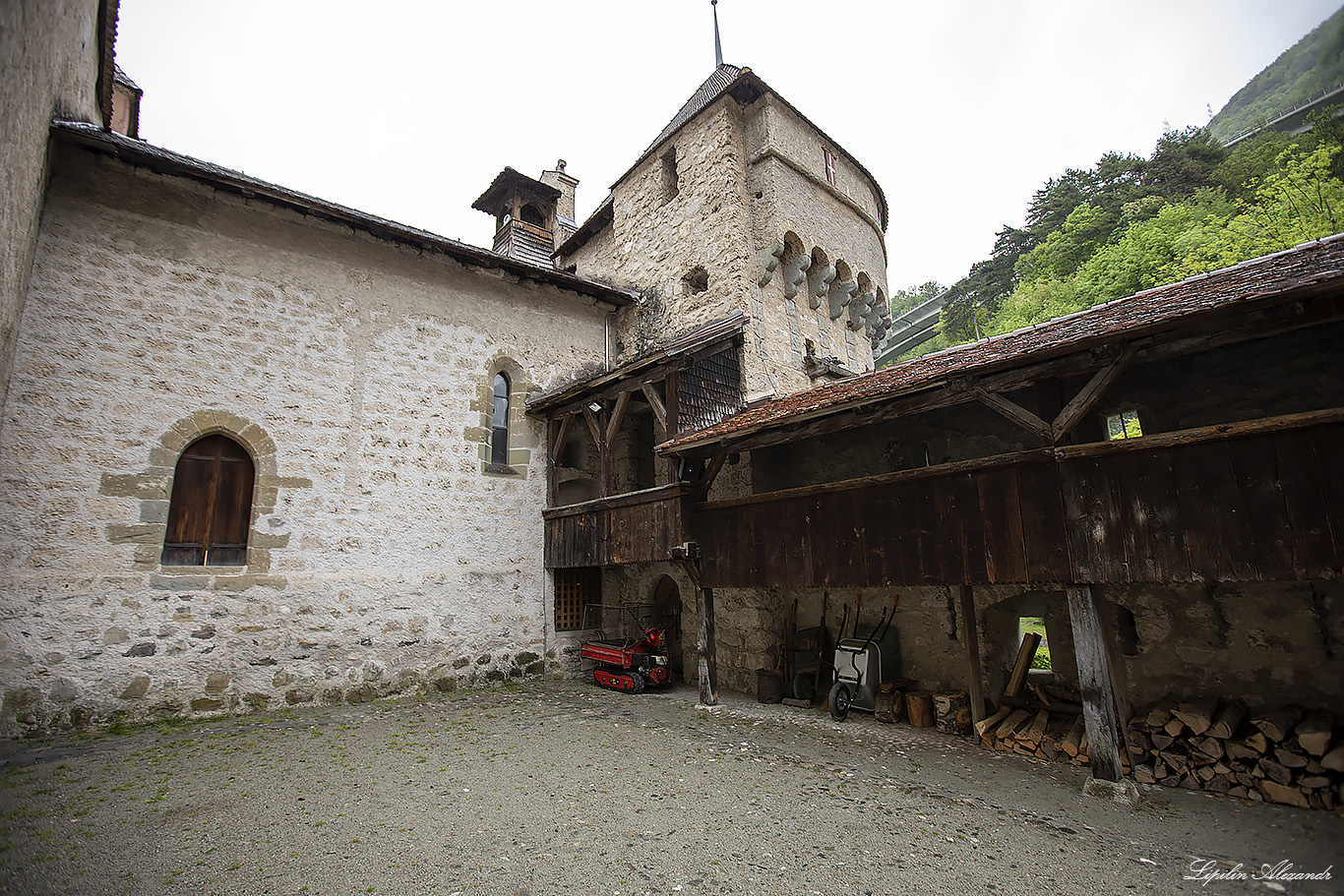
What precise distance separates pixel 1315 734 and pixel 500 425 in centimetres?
1034

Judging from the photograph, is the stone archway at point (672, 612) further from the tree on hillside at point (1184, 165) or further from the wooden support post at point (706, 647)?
the tree on hillside at point (1184, 165)

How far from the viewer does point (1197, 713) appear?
5.15m

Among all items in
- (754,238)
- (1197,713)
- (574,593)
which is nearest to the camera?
(1197,713)

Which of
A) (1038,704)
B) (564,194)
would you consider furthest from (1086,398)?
(564,194)

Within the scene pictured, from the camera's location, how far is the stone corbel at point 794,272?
11.7 metres

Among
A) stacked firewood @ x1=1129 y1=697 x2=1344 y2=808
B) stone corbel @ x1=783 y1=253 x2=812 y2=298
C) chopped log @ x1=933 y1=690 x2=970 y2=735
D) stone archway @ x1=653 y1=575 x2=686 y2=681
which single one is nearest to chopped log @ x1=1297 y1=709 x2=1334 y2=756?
stacked firewood @ x1=1129 y1=697 x2=1344 y2=808

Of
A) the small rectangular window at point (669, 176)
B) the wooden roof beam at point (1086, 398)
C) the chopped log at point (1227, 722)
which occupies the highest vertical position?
the small rectangular window at point (669, 176)

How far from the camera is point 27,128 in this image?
538cm

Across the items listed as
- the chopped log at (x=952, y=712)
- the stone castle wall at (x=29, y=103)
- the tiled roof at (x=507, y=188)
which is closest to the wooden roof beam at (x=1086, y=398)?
the chopped log at (x=952, y=712)

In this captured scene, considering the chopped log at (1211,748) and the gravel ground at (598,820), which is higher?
the chopped log at (1211,748)

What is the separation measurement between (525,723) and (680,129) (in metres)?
11.7

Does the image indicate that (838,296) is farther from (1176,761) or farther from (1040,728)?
(1176,761)

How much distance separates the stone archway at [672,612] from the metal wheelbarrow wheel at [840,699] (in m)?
3.80

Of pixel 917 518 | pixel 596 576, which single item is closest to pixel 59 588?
pixel 596 576
